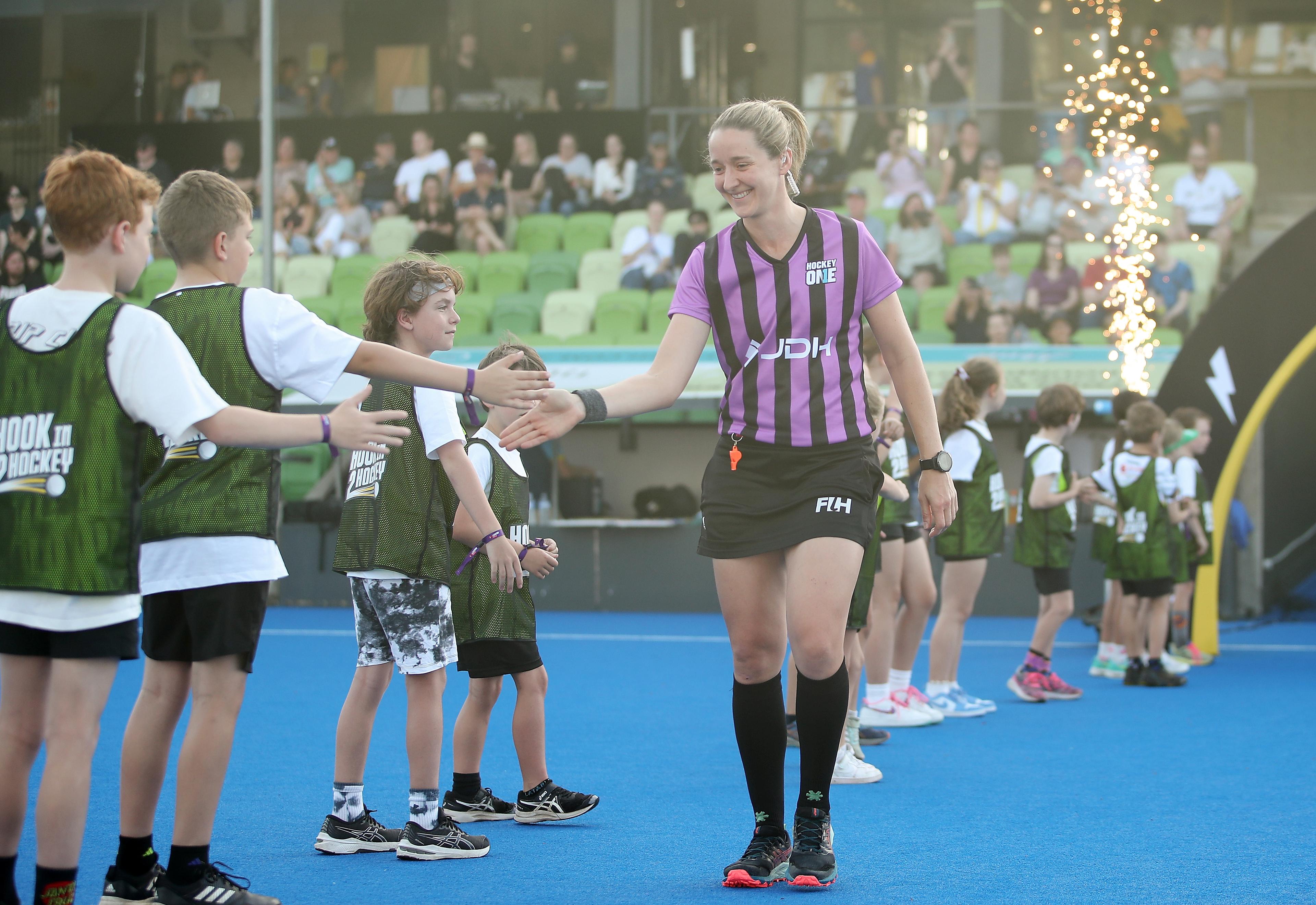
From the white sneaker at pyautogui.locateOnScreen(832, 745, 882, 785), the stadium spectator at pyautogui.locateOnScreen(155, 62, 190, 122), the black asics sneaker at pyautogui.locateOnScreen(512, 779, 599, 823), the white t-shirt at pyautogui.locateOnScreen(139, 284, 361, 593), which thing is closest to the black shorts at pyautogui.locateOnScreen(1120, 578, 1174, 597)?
the white sneaker at pyautogui.locateOnScreen(832, 745, 882, 785)

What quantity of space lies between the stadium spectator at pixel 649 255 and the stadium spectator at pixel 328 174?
12.6ft

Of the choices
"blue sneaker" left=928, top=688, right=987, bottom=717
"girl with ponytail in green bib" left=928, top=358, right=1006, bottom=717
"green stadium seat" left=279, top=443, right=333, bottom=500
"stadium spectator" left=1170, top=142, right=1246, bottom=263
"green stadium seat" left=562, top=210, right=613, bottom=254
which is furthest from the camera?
"green stadium seat" left=562, top=210, right=613, bottom=254

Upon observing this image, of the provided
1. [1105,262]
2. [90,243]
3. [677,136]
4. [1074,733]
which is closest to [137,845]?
[90,243]

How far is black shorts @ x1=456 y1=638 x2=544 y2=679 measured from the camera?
3.94 m

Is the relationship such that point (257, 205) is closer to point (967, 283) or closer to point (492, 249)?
point (492, 249)

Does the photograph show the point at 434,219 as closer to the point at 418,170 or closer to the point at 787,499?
the point at 418,170

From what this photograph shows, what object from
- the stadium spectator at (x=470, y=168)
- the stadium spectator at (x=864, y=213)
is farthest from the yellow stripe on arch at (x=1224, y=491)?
the stadium spectator at (x=470, y=168)

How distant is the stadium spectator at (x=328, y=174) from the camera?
15.7m

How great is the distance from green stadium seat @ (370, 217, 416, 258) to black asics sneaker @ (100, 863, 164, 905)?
500 inches

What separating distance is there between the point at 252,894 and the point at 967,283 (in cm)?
1083

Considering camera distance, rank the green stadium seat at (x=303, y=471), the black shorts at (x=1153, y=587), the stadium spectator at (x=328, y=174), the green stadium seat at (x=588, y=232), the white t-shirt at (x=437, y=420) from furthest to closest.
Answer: the stadium spectator at (x=328, y=174)
the green stadium seat at (x=588, y=232)
the green stadium seat at (x=303, y=471)
the black shorts at (x=1153, y=587)
the white t-shirt at (x=437, y=420)

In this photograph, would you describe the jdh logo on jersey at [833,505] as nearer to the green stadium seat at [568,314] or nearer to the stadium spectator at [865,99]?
the green stadium seat at [568,314]

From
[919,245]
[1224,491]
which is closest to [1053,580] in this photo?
[1224,491]

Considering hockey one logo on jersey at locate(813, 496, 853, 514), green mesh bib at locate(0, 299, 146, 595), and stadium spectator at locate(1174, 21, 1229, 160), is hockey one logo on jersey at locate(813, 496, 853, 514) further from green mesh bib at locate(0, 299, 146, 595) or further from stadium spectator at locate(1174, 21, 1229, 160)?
stadium spectator at locate(1174, 21, 1229, 160)
